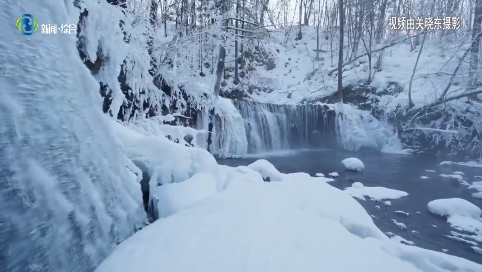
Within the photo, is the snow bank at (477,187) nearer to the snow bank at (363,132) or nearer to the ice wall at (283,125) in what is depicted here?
the snow bank at (363,132)

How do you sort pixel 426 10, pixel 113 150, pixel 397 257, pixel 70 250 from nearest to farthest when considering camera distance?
pixel 70 250 < pixel 113 150 < pixel 397 257 < pixel 426 10

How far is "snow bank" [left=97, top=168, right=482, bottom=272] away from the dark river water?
201cm

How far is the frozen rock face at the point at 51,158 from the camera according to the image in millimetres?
1023

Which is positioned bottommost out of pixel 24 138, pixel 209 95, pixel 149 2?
pixel 24 138

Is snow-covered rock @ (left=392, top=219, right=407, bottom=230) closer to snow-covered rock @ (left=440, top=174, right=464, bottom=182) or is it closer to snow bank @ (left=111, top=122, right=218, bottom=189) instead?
snow bank @ (left=111, top=122, right=218, bottom=189)

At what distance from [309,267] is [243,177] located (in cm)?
174

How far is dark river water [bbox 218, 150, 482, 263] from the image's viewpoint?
157 inches

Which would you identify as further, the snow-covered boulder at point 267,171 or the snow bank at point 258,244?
the snow-covered boulder at point 267,171

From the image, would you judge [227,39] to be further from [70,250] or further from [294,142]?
[70,250]

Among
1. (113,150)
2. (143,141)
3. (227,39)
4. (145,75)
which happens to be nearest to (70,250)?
(113,150)

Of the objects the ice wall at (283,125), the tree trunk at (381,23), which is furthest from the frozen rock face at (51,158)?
the tree trunk at (381,23)

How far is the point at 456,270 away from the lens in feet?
6.89

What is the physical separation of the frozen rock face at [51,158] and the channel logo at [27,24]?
27 millimetres

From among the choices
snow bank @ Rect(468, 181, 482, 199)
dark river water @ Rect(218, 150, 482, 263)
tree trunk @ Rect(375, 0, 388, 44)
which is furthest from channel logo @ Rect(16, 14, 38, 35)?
tree trunk @ Rect(375, 0, 388, 44)
